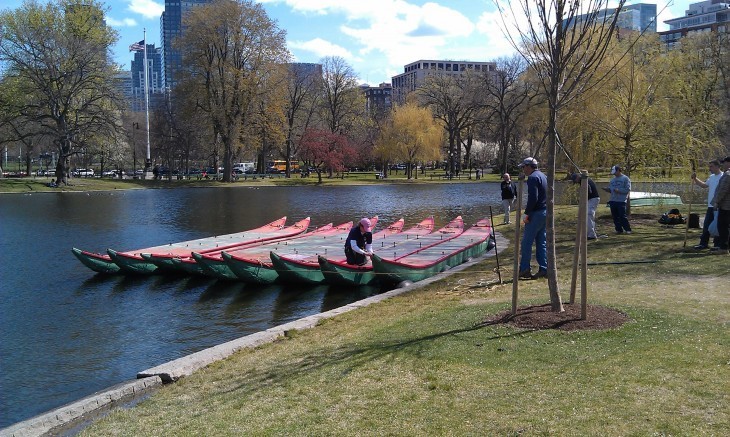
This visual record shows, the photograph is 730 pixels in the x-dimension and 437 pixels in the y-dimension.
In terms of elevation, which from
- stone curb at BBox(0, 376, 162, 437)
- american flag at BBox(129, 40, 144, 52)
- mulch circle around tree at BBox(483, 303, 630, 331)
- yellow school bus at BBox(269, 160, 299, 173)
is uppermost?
american flag at BBox(129, 40, 144, 52)

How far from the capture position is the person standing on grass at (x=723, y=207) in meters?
12.8

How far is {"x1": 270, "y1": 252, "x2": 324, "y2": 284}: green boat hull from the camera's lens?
16.4 m

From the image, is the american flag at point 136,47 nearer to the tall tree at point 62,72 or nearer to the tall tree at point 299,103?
the tall tree at point 62,72

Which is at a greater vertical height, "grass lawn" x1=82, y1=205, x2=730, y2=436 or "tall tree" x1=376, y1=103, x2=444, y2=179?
"tall tree" x1=376, y1=103, x2=444, y2=179

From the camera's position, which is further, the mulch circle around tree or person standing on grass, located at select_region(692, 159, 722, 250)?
person standing on grass, located at select_region(692, 159, 722, 250)

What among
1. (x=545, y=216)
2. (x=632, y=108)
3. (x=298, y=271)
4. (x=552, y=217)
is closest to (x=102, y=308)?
(x=298, y=271)

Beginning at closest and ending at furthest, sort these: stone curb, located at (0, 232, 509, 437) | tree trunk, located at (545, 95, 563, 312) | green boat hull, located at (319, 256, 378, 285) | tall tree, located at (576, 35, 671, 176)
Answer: stone curb, located at (0, 232, 509, 437), tree trunk, located at (545, 95, 563, 312), green boat hull, located at (319, 256, 378, 285), tall tree, located at (576, 35, 671, 176)

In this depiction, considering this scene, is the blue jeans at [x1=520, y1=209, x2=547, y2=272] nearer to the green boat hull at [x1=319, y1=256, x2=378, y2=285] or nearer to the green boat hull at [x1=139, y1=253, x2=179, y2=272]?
the green boat hull at [x1=319, y1=256, x2=378, y2=285]

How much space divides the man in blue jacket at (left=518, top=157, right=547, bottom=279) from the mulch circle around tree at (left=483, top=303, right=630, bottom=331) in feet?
7.83

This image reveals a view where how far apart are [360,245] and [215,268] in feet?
14.1

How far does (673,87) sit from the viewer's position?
21.6 meters

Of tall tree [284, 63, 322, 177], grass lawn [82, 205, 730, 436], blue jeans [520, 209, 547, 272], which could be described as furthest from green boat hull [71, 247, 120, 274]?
tall tree [284, 63, 322, 177]

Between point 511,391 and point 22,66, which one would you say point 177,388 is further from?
point 22,66

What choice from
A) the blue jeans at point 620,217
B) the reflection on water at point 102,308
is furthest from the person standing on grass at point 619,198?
the reflection on water at point 102,308
